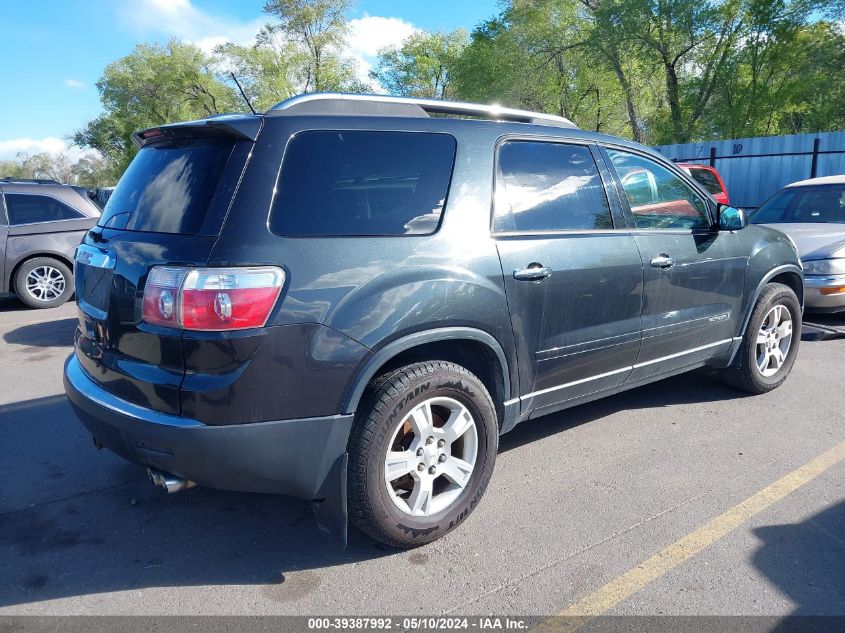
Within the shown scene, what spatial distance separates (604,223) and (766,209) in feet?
19.6

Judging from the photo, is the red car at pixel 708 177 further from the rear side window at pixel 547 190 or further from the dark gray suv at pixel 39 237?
the dark gray suv at pixel 39 237

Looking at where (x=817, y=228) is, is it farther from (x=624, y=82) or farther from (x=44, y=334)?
(x=624, y=82)

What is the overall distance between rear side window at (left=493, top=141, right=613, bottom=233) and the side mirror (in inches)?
41.5

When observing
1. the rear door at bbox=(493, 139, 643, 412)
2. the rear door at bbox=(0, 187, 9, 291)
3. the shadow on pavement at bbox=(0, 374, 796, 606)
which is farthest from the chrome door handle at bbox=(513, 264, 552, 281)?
the rear door at bbox=(0, 187, 9, 291)

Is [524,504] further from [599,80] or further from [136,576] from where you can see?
[599,80]

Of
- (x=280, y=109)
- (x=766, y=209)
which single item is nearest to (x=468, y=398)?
(x=280, y=109)

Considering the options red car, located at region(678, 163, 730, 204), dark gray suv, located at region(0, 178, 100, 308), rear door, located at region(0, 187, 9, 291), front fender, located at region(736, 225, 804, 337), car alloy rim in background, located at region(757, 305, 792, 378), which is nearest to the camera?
front fender, located at region(736, 225, 804, 337)

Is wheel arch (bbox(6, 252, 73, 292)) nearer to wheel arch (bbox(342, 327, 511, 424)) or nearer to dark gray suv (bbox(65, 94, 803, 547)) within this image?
dark gray suv (bbox(65, 94, 803, 547))

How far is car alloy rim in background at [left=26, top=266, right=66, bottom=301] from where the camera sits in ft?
29.5

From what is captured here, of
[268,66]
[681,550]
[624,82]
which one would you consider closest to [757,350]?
[681,550]

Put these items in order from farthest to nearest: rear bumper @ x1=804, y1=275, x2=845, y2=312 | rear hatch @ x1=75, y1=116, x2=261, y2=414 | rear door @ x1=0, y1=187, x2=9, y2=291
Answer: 1. rear door @ x1=0, y1=187, x2=9, y2=291
2. rear bumper @ x1=804, y1=275, x2=845, y2=312
3. rear hatch @ x1=75, y1=116, x2=261, y2=414

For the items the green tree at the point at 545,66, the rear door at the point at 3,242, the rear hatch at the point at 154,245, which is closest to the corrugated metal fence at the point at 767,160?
the green tree at the point at 545,66

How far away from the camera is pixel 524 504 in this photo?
3398 millimetres

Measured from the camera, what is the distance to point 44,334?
7469 millimetres
